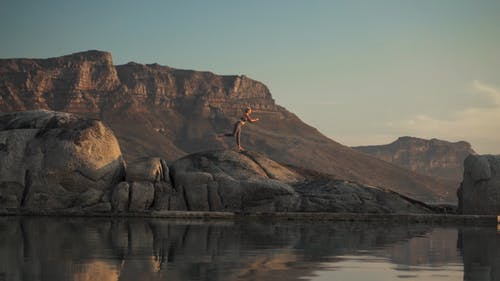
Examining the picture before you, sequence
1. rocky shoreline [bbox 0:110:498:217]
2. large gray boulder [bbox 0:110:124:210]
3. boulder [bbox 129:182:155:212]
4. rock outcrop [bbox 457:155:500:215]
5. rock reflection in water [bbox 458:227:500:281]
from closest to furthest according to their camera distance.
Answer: rock reflection in water [bbox 458:227:500:281] → boulder [bbox 129:182:155:212] → rocky shoreline [bbox 0:110:498:217] → large gray boulder [bbox 0:110:124:210] → rock outcrop [bbox 457:155:500:215]

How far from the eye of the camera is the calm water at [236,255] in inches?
448

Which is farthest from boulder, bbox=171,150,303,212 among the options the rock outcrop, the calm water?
the calm water

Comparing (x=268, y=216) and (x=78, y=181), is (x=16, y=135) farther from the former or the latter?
(x=268, y=216)

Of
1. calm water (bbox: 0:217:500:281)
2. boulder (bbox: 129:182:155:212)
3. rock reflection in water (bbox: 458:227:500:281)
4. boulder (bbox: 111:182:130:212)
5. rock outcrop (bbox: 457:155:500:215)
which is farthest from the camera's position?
rock outcrop (bbox: 457:155:500:215)

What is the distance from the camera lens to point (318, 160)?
184625 mm

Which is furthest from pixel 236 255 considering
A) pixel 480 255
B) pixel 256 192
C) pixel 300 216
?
pixel 256 192

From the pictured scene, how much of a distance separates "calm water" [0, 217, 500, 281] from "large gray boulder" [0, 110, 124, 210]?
9.05m

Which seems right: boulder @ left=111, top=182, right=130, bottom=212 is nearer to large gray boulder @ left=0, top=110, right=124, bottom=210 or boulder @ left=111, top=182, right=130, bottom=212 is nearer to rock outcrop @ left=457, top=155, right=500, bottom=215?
large gray boulder @ left=0, top=110, right=124, bottom=210

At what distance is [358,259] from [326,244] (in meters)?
3.48

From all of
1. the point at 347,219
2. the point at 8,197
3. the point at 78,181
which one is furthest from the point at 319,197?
the point at 8,197

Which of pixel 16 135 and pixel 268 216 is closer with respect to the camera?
pixel 268 216

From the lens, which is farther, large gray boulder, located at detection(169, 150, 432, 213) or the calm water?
large gray boulder, located at detection(169, 150, 432, 213)

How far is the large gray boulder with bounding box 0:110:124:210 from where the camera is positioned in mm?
30578

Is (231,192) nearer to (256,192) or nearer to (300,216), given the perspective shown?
(256,192)
